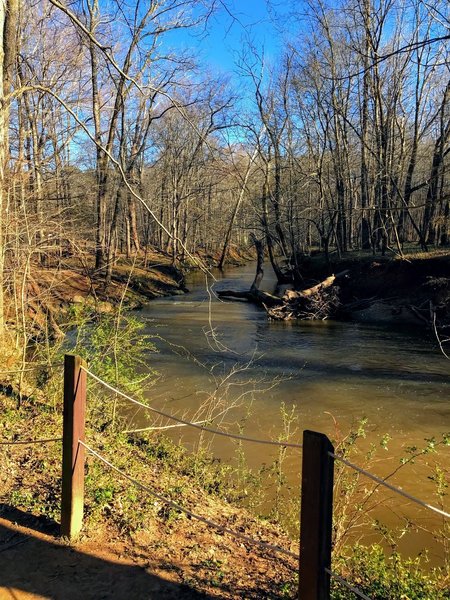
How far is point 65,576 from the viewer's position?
3.30 m

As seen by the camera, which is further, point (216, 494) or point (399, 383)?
point (399, 383)

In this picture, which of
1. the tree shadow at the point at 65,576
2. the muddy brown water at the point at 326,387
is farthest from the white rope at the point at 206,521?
the muddy brown water at the point at 326,387

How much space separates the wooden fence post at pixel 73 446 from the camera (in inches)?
142

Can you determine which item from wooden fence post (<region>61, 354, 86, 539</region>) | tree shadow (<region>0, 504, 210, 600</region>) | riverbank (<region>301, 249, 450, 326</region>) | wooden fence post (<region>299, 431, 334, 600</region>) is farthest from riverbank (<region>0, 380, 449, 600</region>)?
riverbank (<region>301, 249, 450, 326</region>)

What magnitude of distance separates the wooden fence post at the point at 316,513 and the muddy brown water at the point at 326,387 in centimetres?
202

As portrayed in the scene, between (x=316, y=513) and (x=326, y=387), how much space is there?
28.5 ft

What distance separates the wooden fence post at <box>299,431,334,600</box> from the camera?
237 cm

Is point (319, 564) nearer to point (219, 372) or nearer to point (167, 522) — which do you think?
point (167, 522)

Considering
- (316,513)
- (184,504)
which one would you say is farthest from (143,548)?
(316,513)

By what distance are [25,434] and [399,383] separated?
8599 mm

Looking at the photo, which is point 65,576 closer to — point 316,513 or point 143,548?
point 143,548

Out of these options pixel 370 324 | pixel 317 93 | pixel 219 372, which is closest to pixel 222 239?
pixel 317 93

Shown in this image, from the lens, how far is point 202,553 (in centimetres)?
375

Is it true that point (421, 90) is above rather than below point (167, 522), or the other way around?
above
